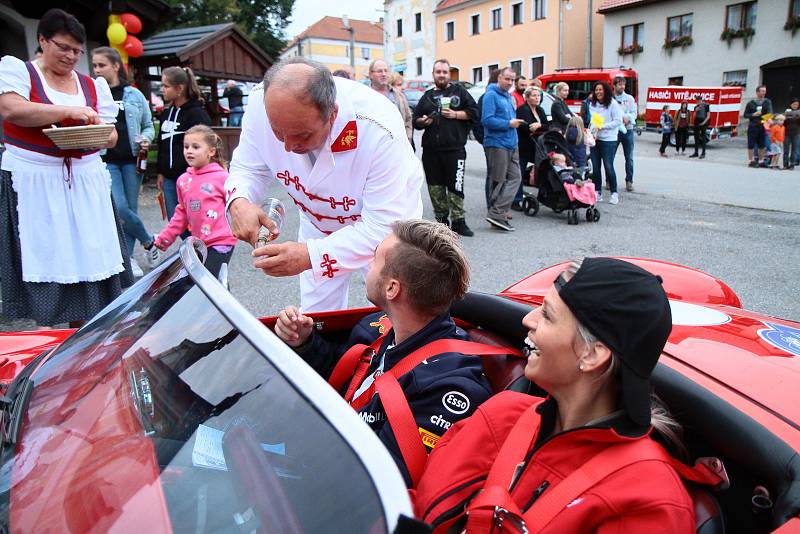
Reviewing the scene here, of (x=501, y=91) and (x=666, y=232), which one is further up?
(x=501, y=91)

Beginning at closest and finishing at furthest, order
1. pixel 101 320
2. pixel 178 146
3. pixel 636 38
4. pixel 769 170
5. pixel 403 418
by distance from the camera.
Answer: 1. pixel 403 418
2. pixel 101 320
3. pixel 178 146
4. pixel 769 170
5. pixel 636 38

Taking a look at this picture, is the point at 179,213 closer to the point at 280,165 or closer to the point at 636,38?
the point at 280,165

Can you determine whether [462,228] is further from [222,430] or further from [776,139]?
[776,139]

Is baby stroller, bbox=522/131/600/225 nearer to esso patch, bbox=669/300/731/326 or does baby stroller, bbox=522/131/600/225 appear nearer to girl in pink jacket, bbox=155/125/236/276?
girl in pink jacket, bbox=155/125/236/276

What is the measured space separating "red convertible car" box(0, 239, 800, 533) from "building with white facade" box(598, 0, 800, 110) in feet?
89.0

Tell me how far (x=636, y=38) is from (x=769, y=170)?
763 inches

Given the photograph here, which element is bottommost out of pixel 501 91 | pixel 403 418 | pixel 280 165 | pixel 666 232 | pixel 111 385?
pixel 666 232

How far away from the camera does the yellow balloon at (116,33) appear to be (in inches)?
354

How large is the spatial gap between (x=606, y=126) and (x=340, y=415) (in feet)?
29.3

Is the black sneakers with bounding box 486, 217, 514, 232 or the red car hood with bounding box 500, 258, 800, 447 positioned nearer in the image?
the red car hood with bounding box 500, 258, 800, 447

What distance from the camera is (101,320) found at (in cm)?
168

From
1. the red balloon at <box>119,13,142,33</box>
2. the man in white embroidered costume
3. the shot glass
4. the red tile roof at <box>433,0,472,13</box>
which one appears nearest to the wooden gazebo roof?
the red balloon at <box>119,13,142,33</box>

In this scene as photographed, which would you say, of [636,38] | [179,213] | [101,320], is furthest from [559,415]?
[636,38]

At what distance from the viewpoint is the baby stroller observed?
762 centimetres
